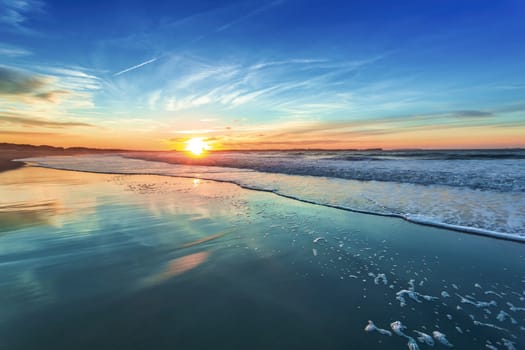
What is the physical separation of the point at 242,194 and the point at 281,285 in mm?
8113

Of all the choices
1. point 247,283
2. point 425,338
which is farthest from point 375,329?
point 247,283

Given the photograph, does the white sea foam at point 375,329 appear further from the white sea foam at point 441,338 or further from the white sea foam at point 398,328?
the white sea foam at point 441,338

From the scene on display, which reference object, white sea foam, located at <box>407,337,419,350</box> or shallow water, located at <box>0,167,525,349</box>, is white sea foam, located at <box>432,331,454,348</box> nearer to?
shallow water, located at <box>0,167,525,349</box>

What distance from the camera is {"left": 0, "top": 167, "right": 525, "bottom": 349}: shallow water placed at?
121 inches

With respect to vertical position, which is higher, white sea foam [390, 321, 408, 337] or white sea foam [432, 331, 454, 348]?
white sea foam [390, 321, 408, 337]

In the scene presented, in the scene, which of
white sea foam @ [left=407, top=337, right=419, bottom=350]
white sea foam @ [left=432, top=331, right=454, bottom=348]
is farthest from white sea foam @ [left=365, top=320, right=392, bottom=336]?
white sea foam @ [left=432, top=331, right=454, bottom=348]

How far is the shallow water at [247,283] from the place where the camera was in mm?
3068

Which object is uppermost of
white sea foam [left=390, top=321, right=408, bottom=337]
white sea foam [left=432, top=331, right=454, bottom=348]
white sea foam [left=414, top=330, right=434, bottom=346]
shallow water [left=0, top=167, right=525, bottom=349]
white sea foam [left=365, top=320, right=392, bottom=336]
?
shallow water [left=0, top=167, right=525, bottom=349]

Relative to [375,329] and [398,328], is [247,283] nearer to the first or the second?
[375,329]

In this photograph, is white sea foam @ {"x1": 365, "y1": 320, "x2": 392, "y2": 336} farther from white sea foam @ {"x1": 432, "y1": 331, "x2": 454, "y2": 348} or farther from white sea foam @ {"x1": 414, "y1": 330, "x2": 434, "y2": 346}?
white sea foam @ {"x1": 432, "y1": 331, "x2": 454, "y2": 348}

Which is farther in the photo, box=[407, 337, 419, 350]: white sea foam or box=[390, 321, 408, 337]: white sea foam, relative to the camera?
box=[390, 321, 408, 337]: white sea foam

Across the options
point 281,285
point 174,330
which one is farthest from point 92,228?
point 281,285

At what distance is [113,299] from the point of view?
12.2 ft

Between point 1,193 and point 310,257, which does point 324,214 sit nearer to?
point 310,257
